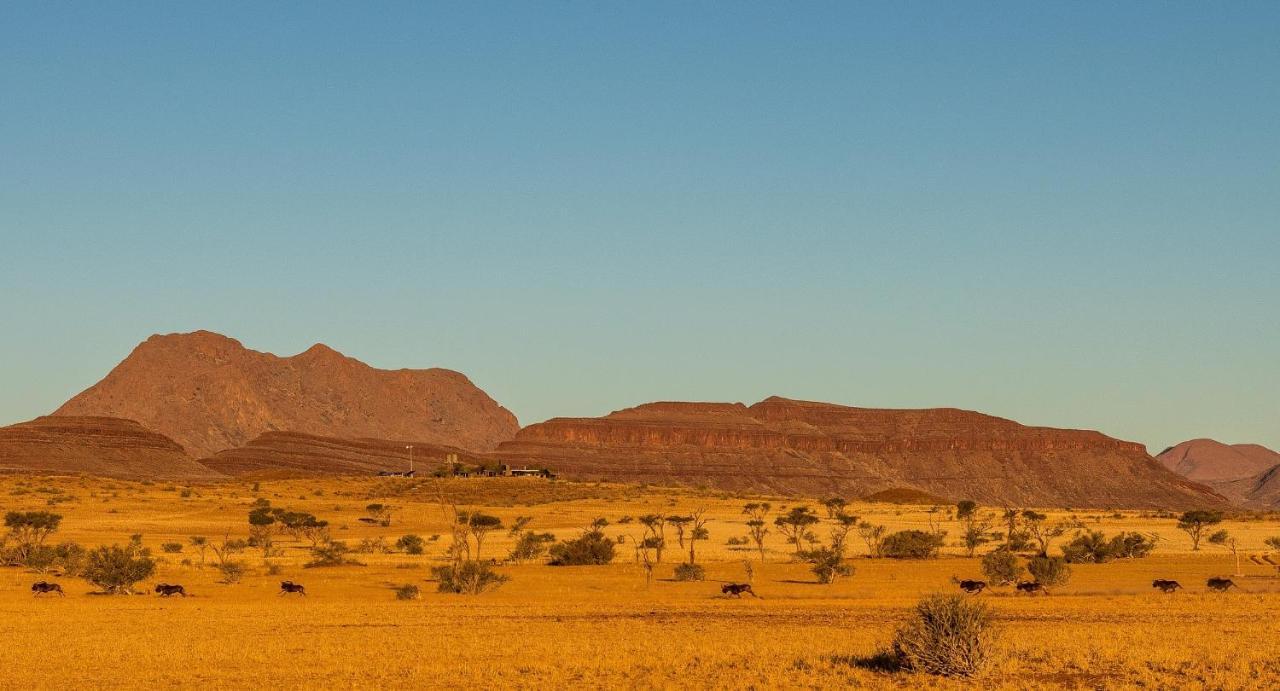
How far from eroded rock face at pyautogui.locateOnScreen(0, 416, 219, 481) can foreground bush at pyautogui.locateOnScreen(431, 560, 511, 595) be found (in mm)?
103539

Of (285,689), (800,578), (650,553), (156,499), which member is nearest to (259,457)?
(156,499)

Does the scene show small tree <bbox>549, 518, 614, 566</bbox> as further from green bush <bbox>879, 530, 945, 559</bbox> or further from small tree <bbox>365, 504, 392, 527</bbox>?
small tree <bbox>365, 504, 392, 527</bbox>

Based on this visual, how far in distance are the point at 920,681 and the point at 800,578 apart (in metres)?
26.4

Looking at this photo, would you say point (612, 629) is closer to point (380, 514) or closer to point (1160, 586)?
point (1160, 586)

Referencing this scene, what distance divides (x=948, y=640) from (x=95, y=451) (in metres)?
144

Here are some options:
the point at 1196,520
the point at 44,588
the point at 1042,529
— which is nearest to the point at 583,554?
the point at 44,588

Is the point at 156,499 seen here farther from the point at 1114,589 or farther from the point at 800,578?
the point at 1114,589

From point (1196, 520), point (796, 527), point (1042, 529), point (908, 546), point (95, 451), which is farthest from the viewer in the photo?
point (95, 451)

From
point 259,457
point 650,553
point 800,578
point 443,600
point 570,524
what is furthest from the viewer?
point 259,457

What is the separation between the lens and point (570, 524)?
86812 millimetres

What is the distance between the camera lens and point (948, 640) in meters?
23.3

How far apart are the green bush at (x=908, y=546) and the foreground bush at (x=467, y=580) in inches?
890

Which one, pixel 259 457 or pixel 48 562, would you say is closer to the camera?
pixel 48 562

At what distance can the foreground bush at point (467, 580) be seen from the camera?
42156 mm
